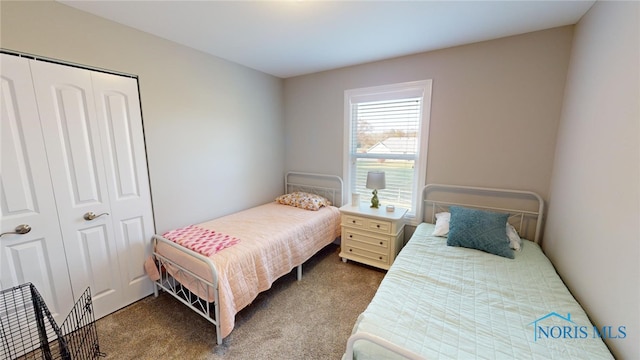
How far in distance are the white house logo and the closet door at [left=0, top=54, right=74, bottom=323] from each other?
3069mm

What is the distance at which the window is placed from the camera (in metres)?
2.68

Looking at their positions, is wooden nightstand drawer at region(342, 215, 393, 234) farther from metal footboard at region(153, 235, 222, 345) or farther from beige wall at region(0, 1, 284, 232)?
metal footboard at region(153, 235, 222, 345)

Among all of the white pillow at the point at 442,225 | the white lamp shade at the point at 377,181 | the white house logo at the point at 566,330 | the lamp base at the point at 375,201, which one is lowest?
the white house logo at the point at 566,330

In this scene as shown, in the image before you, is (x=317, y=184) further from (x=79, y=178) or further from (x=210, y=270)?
(x=79, y=178)

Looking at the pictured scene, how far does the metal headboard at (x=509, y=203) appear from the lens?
7.28 feet

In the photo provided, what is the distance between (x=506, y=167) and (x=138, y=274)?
143 inches

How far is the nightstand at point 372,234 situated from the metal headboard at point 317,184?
1.42 ft

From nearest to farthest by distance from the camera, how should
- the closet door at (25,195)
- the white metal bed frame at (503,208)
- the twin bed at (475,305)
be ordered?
the twin bed at (475,305)
the closet door at (25,195)
the white metal bed frame at (503,208)

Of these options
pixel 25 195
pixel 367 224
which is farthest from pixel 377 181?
pixel 25 195

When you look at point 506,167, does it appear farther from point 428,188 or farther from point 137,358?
point 137,358

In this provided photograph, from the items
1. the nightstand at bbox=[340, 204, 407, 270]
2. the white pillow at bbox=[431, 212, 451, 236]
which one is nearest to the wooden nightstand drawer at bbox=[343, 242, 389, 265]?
the nightstand at bbox=[340, 204, 407, 270]

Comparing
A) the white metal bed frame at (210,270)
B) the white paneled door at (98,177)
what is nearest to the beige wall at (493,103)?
the white metal bed frame at (210,270)

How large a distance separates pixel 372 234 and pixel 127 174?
8.05 feet

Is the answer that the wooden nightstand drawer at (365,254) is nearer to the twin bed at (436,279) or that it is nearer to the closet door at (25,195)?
the twin bed at (436,279)
